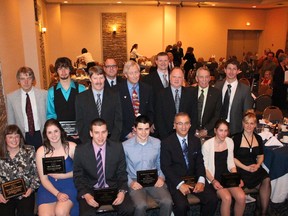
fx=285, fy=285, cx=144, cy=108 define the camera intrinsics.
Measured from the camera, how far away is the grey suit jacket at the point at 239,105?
398 cm

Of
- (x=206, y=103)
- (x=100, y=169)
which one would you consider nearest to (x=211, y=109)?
(x=206, y=103)

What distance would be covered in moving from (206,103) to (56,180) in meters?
2.15

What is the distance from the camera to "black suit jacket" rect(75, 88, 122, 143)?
3.35 m

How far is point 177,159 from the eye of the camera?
319 cm

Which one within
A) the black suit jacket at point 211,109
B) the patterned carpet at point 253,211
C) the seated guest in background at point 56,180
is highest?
the black suit jacket at point 211,109

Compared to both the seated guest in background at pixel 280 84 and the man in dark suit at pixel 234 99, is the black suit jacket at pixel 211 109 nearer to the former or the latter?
the man in dark suit at pixel 234 99

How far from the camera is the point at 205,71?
387 centimetres

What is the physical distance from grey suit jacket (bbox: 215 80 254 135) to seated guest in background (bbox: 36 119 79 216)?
2239 millimetres

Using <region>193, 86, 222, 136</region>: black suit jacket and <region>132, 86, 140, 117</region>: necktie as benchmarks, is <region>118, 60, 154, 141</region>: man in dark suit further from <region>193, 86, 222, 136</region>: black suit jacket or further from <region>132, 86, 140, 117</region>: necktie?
<region>193, 86, 222, 136</region>: black suit jacket

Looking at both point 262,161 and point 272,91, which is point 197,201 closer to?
point 262,161

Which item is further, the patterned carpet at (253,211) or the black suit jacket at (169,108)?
the black suit jacket at (169,108)

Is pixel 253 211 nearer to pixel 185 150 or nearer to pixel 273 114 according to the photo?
pixel 185 150

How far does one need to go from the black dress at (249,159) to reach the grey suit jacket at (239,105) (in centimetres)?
50

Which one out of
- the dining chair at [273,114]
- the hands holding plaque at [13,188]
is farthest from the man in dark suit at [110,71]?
the dining chair at [273,114]
